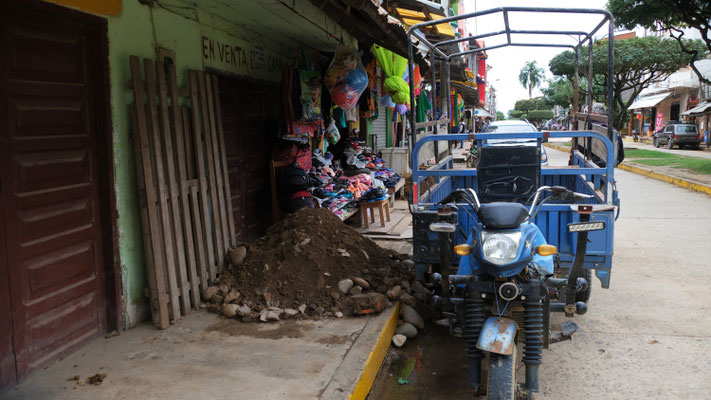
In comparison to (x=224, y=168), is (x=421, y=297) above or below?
below

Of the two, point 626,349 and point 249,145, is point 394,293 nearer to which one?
point 626,349

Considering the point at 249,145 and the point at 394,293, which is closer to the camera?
the point at 394,293

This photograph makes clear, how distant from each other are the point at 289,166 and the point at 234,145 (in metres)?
0.89

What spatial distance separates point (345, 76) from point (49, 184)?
12.8 ft

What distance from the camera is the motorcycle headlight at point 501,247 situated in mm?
2994

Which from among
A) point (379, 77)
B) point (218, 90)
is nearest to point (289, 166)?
point (218, 90)

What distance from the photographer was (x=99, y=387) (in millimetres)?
3156

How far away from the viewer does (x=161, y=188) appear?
4051mm

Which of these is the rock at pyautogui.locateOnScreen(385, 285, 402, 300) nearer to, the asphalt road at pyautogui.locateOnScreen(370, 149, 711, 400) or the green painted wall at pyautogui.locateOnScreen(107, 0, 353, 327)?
the asphalt road at pyautogui.locateOnScreen(370, 149, 711, 400)

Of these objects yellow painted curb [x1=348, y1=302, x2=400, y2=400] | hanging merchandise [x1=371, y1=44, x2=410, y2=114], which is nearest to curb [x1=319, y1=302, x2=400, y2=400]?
yellow painted curb [x1=348, y1=302, x2=400, y2=400]

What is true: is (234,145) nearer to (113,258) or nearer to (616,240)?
(113,258)

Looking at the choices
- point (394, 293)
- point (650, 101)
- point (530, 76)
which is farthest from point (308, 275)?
point (530, 76)

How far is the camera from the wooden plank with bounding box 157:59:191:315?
4.16 metres

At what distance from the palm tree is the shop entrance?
401ft
